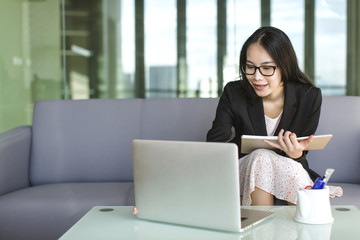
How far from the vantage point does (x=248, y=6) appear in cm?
462

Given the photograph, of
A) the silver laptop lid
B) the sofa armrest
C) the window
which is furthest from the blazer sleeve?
the window

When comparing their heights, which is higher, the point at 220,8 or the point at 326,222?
the point at 220,8

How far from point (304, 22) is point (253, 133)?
10.1 feet

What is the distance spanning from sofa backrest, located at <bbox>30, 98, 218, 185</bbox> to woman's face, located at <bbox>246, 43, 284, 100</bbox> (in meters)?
0.58

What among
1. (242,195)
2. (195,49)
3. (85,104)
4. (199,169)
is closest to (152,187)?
(199,169)

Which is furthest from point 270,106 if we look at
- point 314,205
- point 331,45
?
point 331,45

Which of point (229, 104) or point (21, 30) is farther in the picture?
point (21, 30)

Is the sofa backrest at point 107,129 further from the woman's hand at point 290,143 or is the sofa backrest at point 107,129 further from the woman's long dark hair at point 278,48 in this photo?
the woman's hand at point 290,143

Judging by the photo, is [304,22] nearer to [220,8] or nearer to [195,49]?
[220,8]

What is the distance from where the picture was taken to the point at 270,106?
1923 millimetres

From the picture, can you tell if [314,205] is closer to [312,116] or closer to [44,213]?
[312,116]

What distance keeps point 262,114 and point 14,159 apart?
4.13 feet

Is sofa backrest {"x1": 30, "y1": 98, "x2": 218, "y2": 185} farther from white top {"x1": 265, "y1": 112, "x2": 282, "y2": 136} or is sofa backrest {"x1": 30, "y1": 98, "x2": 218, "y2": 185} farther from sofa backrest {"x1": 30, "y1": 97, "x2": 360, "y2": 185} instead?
white top {"x1": 265, "y1": 112, "x2": 282, "y2": 136}

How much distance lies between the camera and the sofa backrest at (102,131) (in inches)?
92.0
